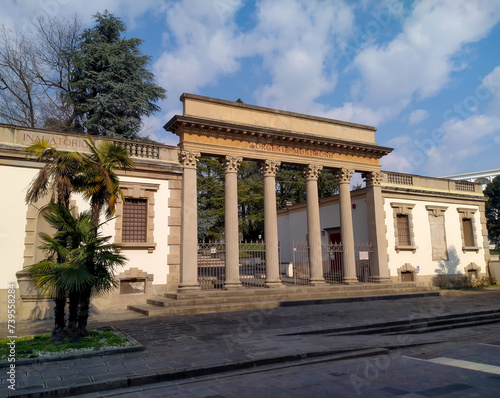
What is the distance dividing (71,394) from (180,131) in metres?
12.7

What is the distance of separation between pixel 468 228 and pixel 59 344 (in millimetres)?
26318

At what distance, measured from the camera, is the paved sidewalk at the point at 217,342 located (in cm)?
667

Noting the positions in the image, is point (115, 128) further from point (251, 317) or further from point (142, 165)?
point (251, 317)

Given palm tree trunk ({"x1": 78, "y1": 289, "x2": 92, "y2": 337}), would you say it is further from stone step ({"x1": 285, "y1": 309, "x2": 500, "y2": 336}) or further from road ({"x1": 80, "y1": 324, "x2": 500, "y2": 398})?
stone step ({"x1": 285, "y1": 309, "x2": 500, "y2": 336})

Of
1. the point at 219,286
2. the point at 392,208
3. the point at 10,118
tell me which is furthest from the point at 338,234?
the point at 10,118

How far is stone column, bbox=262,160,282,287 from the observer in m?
18.0

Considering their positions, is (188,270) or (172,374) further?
(188,270)

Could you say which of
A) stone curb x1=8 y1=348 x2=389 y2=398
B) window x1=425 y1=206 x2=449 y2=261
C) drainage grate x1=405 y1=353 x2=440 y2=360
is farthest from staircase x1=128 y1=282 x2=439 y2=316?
drainage grate x1=405 y1=353 x2=440 y2=360

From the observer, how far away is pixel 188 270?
16281mm

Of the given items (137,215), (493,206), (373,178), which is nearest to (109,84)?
(137,215)

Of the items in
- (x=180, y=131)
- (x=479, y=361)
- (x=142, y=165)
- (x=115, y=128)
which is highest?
(x=115, y=128)

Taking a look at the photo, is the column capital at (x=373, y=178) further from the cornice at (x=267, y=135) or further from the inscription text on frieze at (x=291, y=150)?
the inscription text on frieze at (x=291, y=150)

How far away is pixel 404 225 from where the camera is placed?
2369cm

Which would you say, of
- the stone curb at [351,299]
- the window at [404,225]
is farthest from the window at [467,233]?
the stone curb at [351,299]
